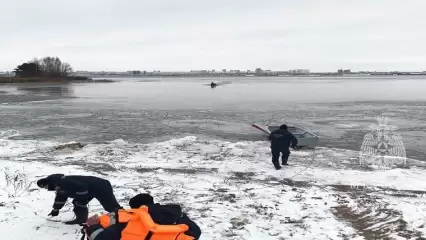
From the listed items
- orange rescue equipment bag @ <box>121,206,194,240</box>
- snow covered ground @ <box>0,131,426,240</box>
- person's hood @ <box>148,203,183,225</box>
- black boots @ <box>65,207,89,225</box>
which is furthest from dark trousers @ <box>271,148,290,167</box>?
orange rescue equipment bag @ <box>121,206,194,240</box>

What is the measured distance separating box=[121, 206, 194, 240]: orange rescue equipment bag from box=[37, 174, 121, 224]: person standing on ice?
248 centimetres

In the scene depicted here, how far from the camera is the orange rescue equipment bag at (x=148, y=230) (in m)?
3.49

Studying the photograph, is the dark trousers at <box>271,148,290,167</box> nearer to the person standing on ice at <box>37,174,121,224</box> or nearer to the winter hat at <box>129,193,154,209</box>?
the person standing on ice at <box>37,174,121,224</box>

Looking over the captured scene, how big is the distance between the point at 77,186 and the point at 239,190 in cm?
401

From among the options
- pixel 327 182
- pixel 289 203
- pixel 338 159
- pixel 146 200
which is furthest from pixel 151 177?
pixel 338 159

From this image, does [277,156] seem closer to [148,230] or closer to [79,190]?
[79,190]

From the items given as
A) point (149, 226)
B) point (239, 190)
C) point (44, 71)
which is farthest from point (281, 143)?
point (44, 71)

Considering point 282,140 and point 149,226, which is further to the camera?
point 282,140

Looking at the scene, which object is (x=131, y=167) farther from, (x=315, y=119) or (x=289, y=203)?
(x=315, y=119)

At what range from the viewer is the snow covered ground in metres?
6.47

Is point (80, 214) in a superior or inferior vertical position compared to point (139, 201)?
inferior

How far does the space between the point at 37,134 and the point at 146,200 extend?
15.3 m

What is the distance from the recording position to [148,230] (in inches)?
137

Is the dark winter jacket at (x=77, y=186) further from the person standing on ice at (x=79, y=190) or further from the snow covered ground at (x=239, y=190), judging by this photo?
the snow covered ground at (x=239, y=190)
